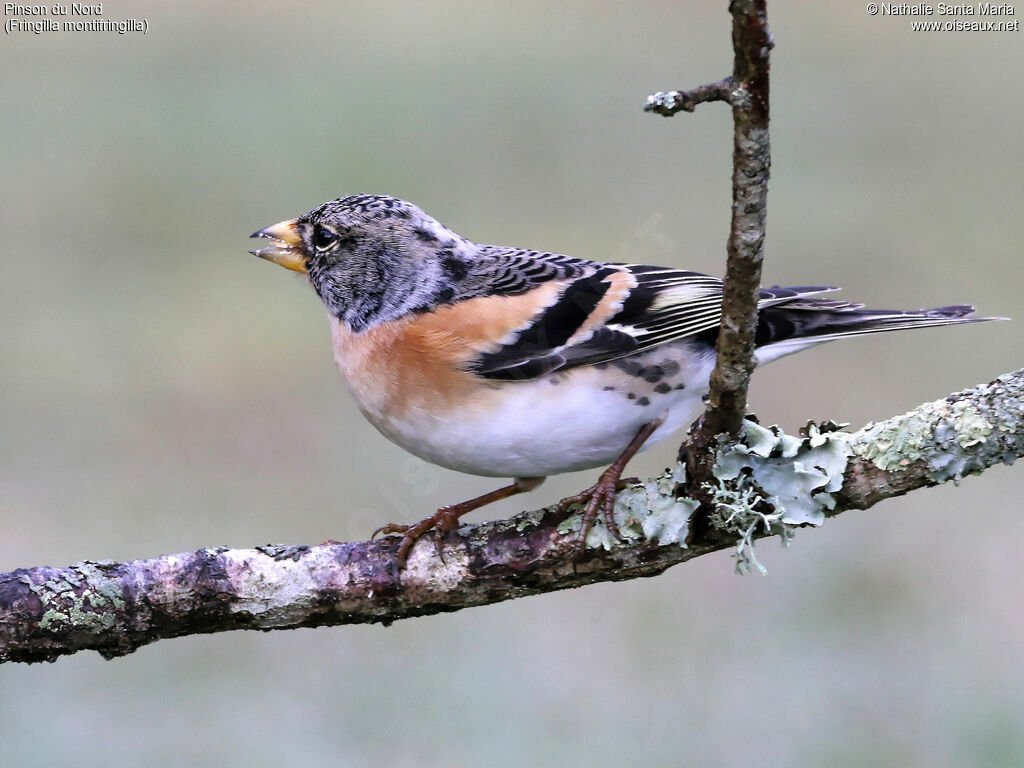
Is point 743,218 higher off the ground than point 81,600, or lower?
higher

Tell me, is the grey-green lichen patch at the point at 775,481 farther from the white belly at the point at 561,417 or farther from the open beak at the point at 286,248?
the open beak at the point at 286,248

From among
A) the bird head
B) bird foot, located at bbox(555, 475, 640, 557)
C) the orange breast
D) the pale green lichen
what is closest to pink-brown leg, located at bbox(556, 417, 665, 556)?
bird foot, located at bbox(555, 475, 640, 557)

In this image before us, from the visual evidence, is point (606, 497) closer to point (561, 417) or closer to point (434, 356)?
point (561, 417)

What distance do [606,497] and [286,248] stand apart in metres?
1.34

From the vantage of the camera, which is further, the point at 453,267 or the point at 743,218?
the point at 453,267

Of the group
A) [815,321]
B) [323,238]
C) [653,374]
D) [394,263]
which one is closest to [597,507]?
[653,374]

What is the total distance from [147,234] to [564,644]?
5.81 m

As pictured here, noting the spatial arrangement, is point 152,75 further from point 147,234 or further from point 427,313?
point 427,313

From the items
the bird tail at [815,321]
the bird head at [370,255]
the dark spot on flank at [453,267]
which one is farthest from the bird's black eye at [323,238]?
the bird tail at [815,321]

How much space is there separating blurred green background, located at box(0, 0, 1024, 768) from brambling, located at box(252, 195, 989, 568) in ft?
0.75

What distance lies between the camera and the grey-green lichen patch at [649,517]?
8.62 ft

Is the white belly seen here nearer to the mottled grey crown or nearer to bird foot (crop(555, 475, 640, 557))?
bird foot (crop(555, 475, 640, 557))

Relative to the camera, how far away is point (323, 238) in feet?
11.5

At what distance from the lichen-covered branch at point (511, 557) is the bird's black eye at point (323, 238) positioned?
999 mm
